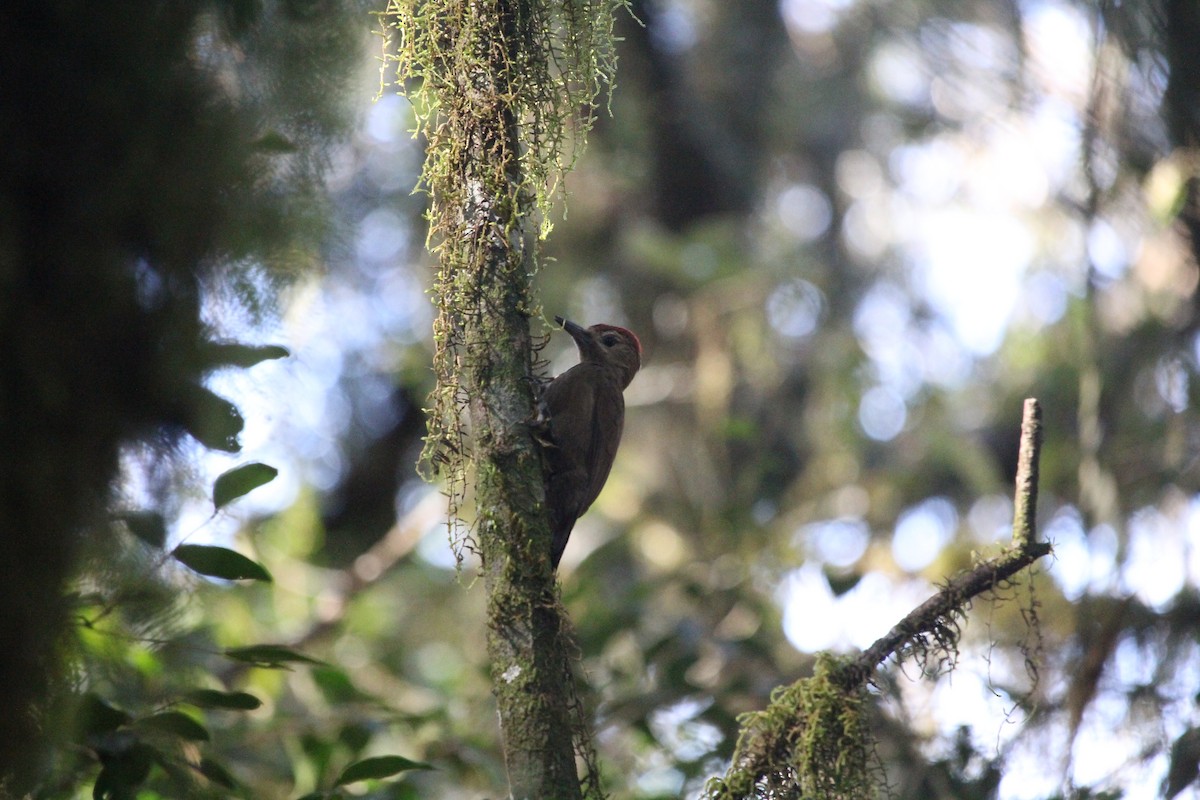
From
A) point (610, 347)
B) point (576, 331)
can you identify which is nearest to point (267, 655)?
point (576, 331)

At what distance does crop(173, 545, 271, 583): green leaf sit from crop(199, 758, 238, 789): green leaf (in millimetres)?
596

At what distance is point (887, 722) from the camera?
3979mm

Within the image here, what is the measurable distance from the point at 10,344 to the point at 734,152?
7984mm

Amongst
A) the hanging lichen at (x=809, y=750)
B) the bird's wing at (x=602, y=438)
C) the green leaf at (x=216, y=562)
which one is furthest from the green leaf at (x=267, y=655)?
the bird's wing at (x=602, y=438)

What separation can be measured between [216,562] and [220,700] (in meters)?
0.51

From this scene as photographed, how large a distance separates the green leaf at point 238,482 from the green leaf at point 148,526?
1.07 feet

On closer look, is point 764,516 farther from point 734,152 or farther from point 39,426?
point 39,426

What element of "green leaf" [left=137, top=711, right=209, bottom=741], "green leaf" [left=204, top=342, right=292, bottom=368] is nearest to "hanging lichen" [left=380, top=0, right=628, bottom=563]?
"green leaf" [left=204, top=342, right=292, bottom=368]

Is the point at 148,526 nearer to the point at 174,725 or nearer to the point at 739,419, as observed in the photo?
the point at 174,725

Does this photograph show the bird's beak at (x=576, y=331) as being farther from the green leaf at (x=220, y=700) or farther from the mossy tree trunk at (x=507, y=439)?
the green leaf at (x=220, y=700)

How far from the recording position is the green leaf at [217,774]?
276 centimetres

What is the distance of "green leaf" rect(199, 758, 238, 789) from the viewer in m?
2.76

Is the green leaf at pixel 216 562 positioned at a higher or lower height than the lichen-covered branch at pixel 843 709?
higher

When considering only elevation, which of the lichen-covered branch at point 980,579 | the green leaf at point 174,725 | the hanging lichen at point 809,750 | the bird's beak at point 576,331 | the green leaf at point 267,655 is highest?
the bird's beak at point 576,331
